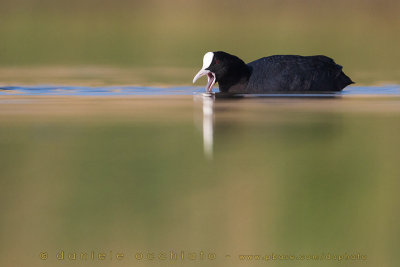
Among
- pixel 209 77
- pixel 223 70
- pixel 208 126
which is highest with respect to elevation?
pixel 208 126

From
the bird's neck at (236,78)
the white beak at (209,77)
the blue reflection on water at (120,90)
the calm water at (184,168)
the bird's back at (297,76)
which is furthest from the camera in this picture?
the white beak at (209,77)

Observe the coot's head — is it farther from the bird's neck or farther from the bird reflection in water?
the bird reflection in water

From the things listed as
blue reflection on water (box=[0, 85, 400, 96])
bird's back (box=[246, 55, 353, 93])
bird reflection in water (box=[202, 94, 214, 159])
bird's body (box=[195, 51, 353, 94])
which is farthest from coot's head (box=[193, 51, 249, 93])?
bird reflection in water (box=[202, 94, 214, 159])

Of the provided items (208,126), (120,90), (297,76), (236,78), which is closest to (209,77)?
(236,78)

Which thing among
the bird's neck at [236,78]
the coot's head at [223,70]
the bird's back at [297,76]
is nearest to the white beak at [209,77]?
the coot's head at [223,70]

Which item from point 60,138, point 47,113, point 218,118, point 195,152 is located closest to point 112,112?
point 47,113

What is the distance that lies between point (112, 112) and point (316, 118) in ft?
6.08

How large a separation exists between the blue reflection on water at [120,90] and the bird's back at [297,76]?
0.86 feet

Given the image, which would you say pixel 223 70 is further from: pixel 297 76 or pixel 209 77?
pixel 297 76

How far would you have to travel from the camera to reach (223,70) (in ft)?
35.6

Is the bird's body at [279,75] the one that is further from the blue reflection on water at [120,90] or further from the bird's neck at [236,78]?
the blue reflection on water at [120,90]

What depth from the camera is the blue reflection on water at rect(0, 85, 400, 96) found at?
31.5ft

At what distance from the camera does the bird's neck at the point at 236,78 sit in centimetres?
1077

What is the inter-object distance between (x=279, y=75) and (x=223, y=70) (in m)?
0.88
